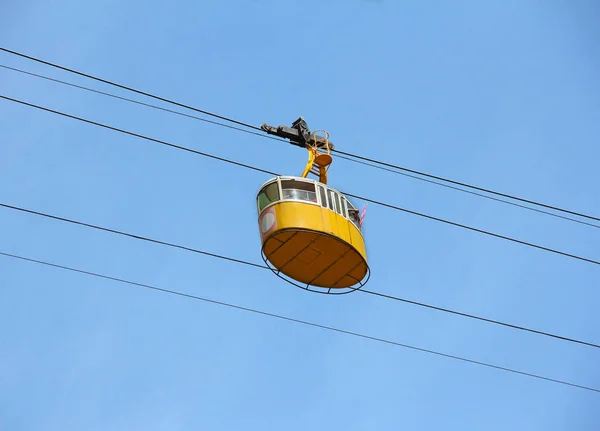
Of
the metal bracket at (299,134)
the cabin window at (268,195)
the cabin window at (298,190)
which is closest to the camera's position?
the cabin window at (298,190)

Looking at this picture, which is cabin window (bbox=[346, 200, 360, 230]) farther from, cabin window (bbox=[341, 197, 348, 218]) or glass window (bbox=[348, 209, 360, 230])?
cabin window (bbox=[341, 197, 348, 218])

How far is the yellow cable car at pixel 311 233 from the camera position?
92.8 feet

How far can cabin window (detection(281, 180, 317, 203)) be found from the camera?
1131 inches

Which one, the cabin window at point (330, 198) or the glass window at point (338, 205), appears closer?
the cabin window at point (330, 198)

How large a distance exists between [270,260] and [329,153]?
3803 millimetres

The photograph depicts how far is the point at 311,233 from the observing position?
1110 inches

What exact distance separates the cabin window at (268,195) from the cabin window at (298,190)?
0.66 feet

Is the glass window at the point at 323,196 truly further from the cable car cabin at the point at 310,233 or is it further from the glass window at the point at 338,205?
the glass window at the point at 338,205

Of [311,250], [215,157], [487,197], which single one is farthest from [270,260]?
[487,197]

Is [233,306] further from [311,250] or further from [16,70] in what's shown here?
[16,70]

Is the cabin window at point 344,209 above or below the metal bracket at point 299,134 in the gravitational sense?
below

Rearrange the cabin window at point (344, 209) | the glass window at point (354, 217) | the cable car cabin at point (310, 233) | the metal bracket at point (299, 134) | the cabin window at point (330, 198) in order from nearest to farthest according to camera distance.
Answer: the cable car cabin at point (310, 233) → the cabin window at point (330, 198) → the cabin window at point (344, 209) → the glass window at point (354, 217) → the metal bracket at point (299, 134)

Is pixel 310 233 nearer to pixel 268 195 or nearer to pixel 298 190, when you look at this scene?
pixel 298 190

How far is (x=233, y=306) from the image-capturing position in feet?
97.6
